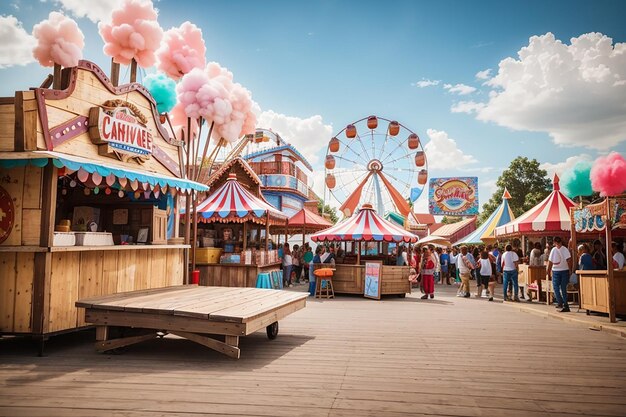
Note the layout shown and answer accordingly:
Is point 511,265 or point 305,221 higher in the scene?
point 305,221

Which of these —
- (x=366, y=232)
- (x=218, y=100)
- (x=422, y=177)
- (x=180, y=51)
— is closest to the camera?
(x=218, y=100)

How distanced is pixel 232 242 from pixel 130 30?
827 centimetres

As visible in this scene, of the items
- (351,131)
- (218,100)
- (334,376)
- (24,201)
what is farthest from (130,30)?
(351,131)

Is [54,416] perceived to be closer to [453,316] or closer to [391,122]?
[453,316]

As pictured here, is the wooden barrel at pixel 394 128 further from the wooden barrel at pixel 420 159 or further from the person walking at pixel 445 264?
the person walking at pixel 445 264

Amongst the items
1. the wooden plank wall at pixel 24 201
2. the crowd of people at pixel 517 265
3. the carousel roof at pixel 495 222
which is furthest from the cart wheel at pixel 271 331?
the carousel roof at pixel 495 222

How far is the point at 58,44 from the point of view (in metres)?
6.03

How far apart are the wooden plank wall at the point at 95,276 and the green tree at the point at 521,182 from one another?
35694 millimetres

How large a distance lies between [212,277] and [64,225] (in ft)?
24.9

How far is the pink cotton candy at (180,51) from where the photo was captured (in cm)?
993

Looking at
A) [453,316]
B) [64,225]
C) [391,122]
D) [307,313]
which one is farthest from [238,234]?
[391,122]

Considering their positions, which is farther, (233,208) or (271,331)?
(233,208)

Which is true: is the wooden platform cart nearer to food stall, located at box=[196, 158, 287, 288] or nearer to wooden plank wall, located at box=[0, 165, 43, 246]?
wooden plank wall, located at box=[0, 165, 43, 246]

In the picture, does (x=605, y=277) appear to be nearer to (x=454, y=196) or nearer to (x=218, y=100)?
(x=218, y=100)
